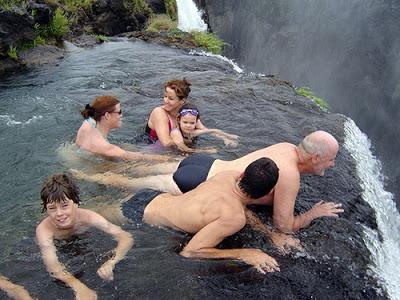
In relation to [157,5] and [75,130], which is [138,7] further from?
[75,130]

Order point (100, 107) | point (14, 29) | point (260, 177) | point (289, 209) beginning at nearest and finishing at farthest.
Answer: point (260, 177) → point (289, 209) → point (100, 107) → point (14, 29)

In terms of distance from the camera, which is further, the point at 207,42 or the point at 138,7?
the point at 138,7

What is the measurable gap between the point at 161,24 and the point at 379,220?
15.5 meters

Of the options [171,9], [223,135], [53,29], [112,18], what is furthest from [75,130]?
[171,9]

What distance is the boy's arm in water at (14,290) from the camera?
12.9ft

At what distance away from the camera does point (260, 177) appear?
162 inches

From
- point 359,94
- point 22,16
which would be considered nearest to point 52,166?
point 22,16

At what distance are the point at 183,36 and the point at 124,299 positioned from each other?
14.7 meters

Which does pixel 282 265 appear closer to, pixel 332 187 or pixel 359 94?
pixel 332 187

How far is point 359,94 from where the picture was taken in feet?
59.5

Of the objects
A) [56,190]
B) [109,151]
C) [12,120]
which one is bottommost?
[12,120]

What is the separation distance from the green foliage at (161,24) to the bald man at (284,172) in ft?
46.2

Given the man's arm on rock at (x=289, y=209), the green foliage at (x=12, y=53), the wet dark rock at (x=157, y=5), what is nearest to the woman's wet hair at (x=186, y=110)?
the man's arm on rock at (x=289, y=209)

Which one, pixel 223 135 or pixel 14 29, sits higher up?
pixel 14 29
